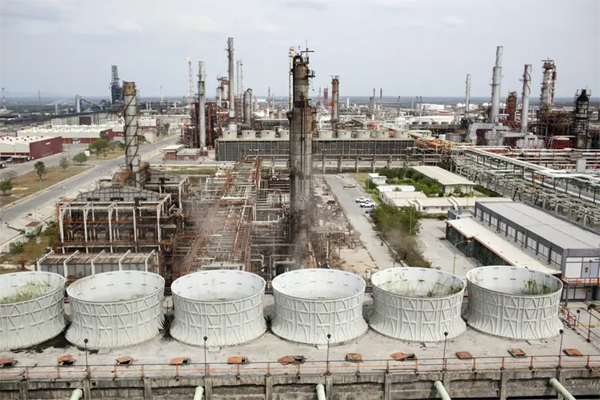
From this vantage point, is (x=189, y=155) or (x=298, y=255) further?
(x=189, y=155)

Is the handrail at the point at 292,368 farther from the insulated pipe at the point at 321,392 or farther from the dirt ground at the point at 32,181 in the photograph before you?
the dirt ground at the point at 32,181

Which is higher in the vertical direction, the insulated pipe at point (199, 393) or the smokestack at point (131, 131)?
the smokestack at point (131, 131)

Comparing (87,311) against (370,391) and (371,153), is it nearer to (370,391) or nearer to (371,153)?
(370,391)

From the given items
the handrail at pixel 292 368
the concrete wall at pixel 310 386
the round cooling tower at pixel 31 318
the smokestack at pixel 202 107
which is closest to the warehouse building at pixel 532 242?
the handrail at pixel 292 368

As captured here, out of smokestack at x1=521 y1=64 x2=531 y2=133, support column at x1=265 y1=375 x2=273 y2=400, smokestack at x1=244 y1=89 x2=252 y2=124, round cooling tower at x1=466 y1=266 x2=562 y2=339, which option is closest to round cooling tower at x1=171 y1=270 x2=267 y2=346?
support column at x1=265 y1=375 x2=273 y2=400

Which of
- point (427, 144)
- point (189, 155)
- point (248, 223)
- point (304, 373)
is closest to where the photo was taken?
point (304, 373)

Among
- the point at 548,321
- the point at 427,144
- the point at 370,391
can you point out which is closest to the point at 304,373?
the point at 370,391
